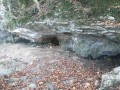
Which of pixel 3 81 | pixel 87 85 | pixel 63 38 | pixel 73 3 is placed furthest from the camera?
pixel 63 38

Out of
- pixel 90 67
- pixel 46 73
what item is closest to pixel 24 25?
pixel 46 73

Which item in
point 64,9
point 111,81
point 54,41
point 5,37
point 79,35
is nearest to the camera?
point 111,81

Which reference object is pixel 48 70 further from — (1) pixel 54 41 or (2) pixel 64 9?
(2) pixel 64 9

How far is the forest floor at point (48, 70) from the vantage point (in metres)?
10.9

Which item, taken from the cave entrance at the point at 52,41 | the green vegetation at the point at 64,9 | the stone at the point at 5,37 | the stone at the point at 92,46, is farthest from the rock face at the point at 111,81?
the stone at the point at 5,37

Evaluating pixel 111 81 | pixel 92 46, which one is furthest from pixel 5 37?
pixel 111 81

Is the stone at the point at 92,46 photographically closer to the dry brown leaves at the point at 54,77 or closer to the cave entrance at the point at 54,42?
the dry brown leaves at the point at 54,77

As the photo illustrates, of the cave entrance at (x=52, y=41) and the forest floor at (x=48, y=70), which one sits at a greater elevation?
the cave entrance at (x=52, y=41)

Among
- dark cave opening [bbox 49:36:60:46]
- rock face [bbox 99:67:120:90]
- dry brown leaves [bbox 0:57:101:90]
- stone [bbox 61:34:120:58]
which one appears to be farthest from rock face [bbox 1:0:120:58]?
rock face [bbox 99:67:120:90]

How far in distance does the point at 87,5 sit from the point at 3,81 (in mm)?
4889

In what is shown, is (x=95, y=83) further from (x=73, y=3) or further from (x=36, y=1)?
(x=36, y=1)

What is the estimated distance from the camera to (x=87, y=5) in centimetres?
1198

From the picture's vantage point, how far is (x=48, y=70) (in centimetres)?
1201

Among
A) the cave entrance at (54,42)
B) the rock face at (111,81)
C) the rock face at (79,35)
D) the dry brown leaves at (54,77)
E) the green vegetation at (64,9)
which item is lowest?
the dry brown leaves at (54,77)
